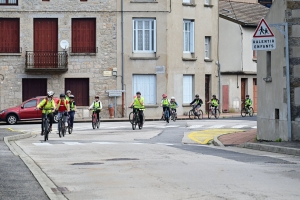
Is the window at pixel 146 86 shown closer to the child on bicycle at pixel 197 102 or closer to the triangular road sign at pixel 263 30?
the child on bicycle at pixel 197 102

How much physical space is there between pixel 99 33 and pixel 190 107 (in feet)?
26.0

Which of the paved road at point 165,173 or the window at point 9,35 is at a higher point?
the window at point 9,35

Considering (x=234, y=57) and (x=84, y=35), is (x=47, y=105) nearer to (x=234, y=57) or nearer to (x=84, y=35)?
(x=84, y=35)

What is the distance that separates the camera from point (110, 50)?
4841 cm

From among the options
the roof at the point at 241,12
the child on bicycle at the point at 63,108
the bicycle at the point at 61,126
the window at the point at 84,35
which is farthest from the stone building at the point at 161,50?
the bicycle at the point at 61,126

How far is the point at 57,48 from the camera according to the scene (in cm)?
4784

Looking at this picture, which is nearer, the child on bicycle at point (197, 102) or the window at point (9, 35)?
the child on bicycle at point (197, 102)

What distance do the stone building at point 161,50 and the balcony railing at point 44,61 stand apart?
3.49 metres

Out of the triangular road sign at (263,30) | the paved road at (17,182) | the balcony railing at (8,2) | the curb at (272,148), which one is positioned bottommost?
the paved road at (17,182)

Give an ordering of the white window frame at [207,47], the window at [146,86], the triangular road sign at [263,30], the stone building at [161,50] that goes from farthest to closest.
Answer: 1. the white window frame at [207,47]
2. the window at [146,86]
3. the stone building at [161,50]
4. the triangular road sign at [263,30]

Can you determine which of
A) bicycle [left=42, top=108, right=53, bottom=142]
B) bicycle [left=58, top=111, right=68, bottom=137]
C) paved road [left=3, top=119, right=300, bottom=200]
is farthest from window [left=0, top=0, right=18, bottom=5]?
paved road [left=3, top=119, right=300, bottom=200]

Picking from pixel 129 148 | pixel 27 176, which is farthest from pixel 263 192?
pixel 129 148

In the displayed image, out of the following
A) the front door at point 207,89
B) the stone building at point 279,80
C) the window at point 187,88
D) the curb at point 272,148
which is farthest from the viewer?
the front door at point 207,89

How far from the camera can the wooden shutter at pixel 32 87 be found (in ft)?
158
